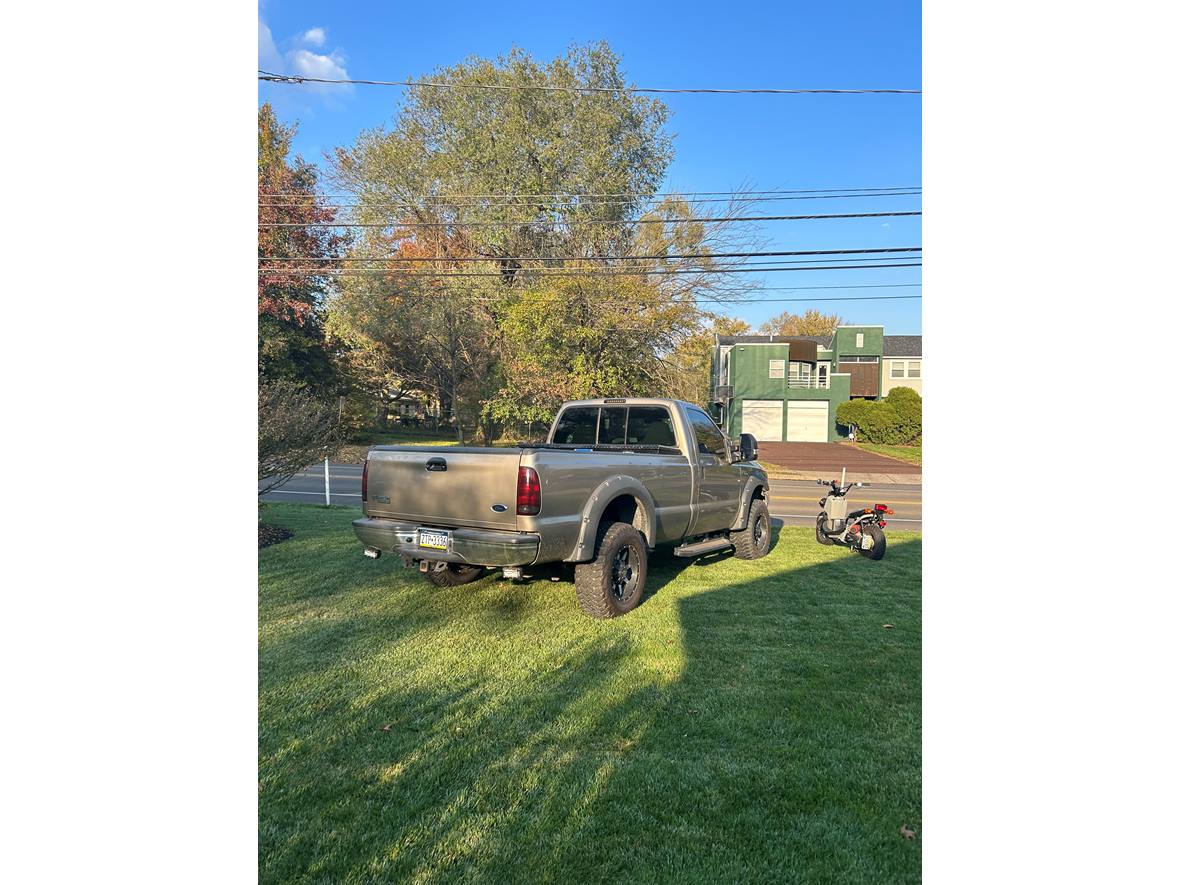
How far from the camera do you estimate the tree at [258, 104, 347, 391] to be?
17828mm

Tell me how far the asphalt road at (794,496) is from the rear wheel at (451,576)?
20.5 ft

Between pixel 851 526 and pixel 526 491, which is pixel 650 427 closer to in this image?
pixel 526 491

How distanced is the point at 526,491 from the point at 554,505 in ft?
0.86

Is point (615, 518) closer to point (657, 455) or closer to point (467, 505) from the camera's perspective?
point (657, 455)

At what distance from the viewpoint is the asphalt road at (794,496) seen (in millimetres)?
11330

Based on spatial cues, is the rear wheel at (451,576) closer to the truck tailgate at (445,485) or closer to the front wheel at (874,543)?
the truck tailgate at (445,485)

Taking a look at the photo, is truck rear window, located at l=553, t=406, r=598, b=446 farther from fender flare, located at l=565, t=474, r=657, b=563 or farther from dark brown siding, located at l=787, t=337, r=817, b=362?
dark brown siding, located at l=787, t=337, r=817, b=362

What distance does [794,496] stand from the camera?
14.7m

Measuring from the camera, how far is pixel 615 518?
5.55 metres
